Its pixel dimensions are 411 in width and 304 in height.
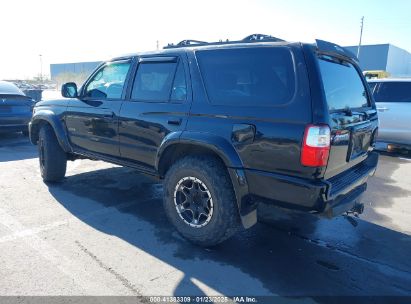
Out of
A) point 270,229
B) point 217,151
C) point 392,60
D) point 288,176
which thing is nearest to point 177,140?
point 217,151

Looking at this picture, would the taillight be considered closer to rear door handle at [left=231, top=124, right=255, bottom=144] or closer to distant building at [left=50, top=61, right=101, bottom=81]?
rear door handle at [left=231, top=124, right=255, bottom=144]

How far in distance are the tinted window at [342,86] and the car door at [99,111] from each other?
7.77ft

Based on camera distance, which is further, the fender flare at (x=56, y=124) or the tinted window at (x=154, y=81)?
the fender flare at (x=56, y=124)

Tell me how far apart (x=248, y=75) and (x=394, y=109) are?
20.5 feet

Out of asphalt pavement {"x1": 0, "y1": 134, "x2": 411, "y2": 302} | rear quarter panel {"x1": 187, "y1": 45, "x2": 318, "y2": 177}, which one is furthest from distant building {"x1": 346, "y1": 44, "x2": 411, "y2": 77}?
rear quarter panel {"x1": 187, "y1": 45, "x2": 318, "y2": 177}

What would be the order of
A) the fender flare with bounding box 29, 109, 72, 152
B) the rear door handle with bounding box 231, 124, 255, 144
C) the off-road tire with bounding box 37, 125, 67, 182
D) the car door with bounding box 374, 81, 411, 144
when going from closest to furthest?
the rear door handle with bounding box 231, 124, 255, 144
the fender flare with bounding box 29, 109, 72, 152
the off-road tire with bounding box 37, 125, 67, 182
the car door with bounding box 374, 81, 411, 144

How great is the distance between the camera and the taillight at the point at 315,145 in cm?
252

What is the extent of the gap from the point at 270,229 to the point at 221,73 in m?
1.90

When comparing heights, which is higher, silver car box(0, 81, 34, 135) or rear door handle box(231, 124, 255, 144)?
rear door handle box(231, 124, 255, 144)

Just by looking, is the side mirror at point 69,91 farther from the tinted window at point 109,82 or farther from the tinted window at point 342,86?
the tinted window at point 342,86

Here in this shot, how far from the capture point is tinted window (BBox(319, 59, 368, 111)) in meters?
2.79

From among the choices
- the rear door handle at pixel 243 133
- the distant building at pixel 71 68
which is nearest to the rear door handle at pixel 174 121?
the rear door handle at pixel 243 133

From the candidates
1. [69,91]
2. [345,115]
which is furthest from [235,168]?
[69,91]

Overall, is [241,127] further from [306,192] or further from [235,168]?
[306,192]
